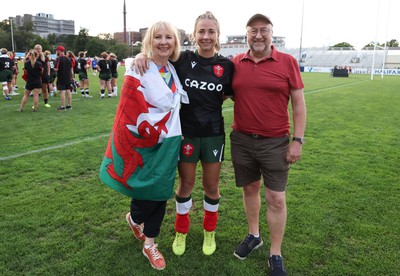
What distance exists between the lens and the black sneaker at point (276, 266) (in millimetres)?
2721

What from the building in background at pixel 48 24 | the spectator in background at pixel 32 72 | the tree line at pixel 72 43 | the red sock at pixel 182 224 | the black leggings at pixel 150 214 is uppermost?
the building in background at pixel 48 24

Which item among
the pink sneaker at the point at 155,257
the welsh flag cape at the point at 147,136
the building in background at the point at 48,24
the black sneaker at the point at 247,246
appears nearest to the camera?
the welsh flag cape at the point at 147,136

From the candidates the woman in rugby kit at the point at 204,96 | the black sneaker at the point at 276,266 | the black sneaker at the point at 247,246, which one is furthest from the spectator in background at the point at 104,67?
the black sneaker at the point at 276,266

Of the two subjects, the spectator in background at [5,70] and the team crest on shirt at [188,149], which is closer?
the team crest on shirt at [188,149]

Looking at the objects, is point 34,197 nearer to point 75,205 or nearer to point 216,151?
point 75,205

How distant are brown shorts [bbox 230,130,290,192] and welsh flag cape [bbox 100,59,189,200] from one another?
547 millimetres

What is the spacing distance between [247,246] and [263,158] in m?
0.85

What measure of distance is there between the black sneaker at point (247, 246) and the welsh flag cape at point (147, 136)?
33.0 inches

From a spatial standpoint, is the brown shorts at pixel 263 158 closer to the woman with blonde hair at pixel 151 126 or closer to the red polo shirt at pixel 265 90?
the red polo shirt at pixel 265 90

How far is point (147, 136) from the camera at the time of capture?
2.64 m

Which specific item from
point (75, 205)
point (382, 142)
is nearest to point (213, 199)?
point (75, 205)

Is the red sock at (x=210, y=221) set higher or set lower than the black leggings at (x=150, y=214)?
lower

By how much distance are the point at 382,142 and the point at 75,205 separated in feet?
20.0

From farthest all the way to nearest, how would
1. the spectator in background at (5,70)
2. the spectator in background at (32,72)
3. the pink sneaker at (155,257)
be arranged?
the spectator in background at (5,70) < the spectator in background at (32,72) < the pink sneaker at (155,257)
